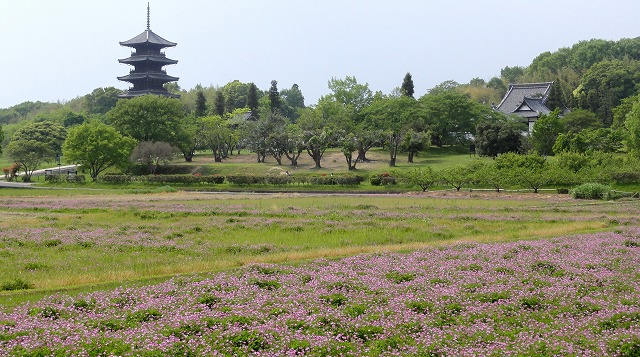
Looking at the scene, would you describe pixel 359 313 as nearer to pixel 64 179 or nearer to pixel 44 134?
pixel 64 179

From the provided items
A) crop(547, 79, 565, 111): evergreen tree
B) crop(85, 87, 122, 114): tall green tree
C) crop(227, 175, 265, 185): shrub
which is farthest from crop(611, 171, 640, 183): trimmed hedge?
crop(85, 87, 122, 114): tall green tree

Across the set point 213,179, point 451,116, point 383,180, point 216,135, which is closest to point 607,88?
point 451,116

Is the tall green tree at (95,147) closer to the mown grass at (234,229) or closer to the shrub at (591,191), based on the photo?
the mown grass at (234,229)

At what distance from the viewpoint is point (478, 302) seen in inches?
582

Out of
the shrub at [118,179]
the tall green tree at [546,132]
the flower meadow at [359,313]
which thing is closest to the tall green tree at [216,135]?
the shrub at [118,179]

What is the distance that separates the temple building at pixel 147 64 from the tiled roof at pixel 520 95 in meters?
57.1

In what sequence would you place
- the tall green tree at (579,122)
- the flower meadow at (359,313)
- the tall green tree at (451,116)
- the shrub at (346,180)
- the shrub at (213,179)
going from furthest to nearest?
the tall green tree at (451,116), the tall green tree at (579,122), the shrub at (213,179), the shrub at (346,180), the flower meadow at (359,313)

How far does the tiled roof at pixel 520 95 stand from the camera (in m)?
102

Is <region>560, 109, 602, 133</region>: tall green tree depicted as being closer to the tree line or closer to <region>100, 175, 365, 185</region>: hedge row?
the tree line

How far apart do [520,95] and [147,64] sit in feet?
212

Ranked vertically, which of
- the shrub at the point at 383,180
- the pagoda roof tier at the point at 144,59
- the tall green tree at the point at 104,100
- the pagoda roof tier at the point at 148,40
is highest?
the pagoda roof tier at the point at 148,40

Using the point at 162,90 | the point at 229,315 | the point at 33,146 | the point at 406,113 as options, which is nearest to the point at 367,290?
the point at 229,315

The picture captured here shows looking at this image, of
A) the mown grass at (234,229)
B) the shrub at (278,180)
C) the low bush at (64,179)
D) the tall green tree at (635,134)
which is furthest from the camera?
the low bush at (64,179)

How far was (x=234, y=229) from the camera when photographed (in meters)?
29.5
